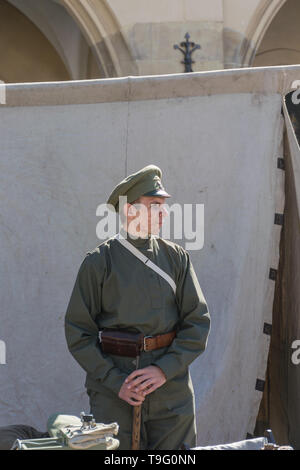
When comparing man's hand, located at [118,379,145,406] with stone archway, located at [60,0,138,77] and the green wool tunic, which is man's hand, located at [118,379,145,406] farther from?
stone archway, located at [60,0,138,77]

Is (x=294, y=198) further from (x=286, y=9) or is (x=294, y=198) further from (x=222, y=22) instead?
(x=286, y=9)

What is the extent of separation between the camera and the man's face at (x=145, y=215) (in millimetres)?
2623

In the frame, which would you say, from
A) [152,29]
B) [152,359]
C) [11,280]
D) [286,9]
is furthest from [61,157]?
[286,9]

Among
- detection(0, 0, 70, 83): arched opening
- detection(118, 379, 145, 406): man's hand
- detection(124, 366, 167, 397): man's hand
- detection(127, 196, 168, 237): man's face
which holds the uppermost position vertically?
detection(0, 0, 70, 83): arched opening

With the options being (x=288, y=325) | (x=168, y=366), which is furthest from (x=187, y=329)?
(x=288, y=325)

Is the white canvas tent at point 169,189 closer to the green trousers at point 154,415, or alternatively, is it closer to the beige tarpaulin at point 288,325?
the beige tarpaulin at point 288,325

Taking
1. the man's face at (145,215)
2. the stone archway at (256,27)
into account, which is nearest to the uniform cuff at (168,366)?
the man's face at (145,215)

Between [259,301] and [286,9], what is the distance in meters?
6.91

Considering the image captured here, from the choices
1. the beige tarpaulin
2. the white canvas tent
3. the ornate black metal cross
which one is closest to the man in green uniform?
the white canvas tent

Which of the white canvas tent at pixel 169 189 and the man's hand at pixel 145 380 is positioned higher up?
the white canvas tent at pixel 169 189

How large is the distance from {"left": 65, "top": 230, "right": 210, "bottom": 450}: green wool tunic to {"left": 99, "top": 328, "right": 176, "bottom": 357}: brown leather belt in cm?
2

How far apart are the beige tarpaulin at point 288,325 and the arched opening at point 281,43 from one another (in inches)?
260

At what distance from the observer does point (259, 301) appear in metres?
3.38

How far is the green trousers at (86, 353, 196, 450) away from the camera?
2.55m
